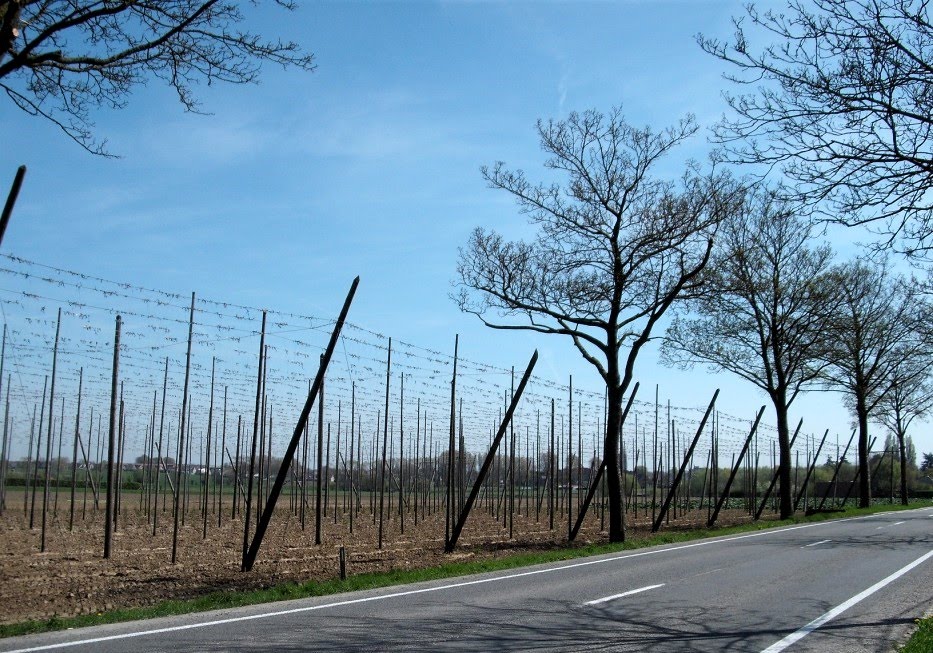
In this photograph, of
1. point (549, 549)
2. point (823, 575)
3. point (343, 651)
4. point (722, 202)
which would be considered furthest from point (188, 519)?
point (343, 651)

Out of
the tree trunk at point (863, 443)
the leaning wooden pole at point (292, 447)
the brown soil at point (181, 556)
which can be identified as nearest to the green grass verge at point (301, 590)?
the brown soil at point (181, 556)

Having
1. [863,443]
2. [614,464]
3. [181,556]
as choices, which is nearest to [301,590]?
[181,556]

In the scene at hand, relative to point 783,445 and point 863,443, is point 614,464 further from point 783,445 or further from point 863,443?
point 863,443

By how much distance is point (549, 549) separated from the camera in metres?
23.5

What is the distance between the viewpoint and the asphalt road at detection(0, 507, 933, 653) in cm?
912

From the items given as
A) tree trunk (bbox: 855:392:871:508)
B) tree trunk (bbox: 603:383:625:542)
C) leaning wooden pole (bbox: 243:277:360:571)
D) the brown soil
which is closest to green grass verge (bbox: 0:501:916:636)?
the brown soil

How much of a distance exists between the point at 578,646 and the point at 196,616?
202 inches

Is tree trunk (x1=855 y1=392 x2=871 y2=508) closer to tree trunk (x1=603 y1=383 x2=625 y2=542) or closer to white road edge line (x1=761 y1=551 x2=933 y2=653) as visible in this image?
tree trunk (x1=603 y1=383 x2=625 y2=542)

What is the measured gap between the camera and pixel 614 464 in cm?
2531

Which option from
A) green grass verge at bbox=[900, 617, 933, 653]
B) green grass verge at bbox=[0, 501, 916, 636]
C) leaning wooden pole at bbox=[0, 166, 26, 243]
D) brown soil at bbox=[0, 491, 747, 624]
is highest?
leaning wooden pole at bbox=[0, 166, 26, 243]

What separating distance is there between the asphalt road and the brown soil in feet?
8.82

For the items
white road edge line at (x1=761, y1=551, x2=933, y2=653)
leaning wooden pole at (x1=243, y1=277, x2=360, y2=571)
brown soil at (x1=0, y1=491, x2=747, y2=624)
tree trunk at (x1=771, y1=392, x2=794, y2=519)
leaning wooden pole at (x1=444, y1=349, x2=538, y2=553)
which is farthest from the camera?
tree trunk at (x1=771, y1=392, x2=794, y2=519)

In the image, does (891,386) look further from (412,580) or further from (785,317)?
(412,580)

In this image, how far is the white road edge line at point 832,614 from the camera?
30.5ft
